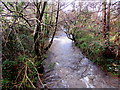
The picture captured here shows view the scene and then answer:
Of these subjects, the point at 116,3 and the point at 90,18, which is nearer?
the point at 116,3

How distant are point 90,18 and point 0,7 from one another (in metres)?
5.76

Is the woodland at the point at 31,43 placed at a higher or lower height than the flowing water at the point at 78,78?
higher

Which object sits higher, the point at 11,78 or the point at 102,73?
the point at 11,78

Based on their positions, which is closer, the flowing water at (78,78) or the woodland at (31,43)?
the woodland at (31,43)

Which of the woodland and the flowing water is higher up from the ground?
the woodland

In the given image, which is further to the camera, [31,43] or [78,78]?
[78,78]

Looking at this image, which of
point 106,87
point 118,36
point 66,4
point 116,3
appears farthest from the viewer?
point 66,4

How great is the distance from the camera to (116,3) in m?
3.93

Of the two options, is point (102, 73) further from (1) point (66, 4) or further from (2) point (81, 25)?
(1) point (66, 4)

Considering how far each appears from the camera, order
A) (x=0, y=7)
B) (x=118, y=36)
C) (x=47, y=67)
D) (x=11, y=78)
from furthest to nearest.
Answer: (x=47, y=67)
(x=118, y=36)
(x=0, y=7)
(x=11, y=78)

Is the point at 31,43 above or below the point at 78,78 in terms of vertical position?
above

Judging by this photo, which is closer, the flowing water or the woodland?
the woodland

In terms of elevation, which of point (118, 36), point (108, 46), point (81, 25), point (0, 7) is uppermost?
point (0, 7)

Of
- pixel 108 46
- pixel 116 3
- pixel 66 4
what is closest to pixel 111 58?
pixel 108 46
